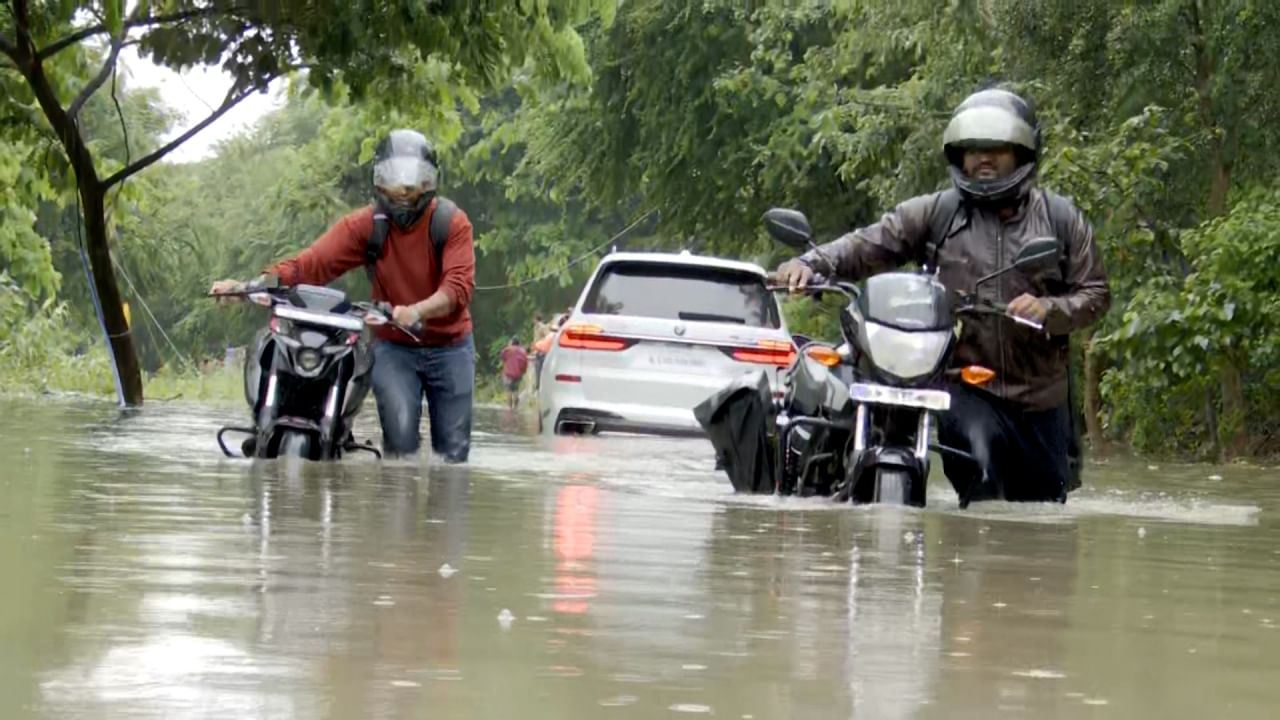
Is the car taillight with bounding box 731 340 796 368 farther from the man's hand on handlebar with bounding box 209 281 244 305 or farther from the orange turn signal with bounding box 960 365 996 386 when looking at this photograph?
the orange turn signal with bounding box 960 365 996 386

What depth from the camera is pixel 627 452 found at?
56.1 feet

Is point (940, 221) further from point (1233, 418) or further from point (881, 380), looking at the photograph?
point (1233, 418)

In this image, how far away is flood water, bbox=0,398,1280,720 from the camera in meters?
5.17

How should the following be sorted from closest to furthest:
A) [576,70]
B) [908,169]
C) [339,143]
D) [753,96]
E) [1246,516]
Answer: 1. [1246,516]
2. [576,70]
3. [908,169]
4. [753,96]
5. [339,143]

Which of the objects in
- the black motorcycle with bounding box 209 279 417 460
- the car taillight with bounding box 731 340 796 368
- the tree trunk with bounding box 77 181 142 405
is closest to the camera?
the black motorcycle with bounding box 209 279 417 460

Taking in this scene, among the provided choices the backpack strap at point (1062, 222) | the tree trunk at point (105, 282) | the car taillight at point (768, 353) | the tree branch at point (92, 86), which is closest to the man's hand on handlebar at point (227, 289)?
the backpack strap at point (1062, 222)

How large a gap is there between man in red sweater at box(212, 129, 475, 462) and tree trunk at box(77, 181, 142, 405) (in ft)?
38.2

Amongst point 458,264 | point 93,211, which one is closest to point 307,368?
point 458,264

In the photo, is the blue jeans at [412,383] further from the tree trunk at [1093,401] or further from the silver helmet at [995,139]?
the tree trunk at [1093,401]

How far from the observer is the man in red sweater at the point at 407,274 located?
13023 mm

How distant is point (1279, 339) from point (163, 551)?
12.5 meters

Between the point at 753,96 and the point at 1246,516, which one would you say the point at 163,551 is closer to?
the point at 1246,516

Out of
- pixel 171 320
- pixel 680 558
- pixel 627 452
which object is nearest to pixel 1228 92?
pixel 627 452

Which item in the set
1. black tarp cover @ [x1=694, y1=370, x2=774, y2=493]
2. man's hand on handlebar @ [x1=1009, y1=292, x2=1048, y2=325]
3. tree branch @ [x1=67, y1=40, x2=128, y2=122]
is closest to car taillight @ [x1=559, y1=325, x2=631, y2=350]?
tree branch @ [x1=67, y1=40, x2=128, y2=122]
